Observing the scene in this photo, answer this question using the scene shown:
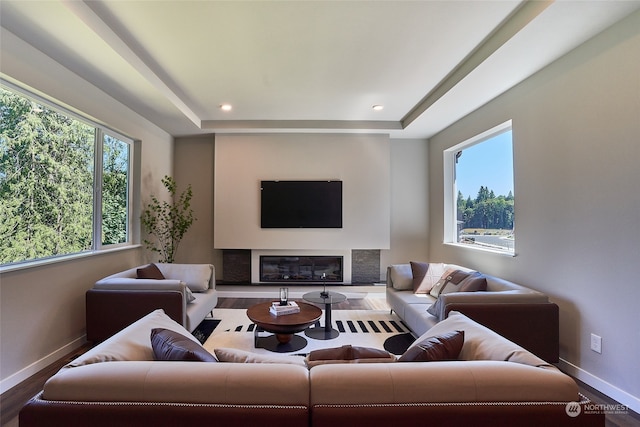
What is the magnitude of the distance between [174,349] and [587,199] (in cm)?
311

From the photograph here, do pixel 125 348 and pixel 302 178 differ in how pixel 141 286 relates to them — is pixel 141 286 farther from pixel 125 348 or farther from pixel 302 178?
pixel 302 178

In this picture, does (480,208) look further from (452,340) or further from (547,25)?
(452,340)

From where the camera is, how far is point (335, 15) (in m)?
2.30

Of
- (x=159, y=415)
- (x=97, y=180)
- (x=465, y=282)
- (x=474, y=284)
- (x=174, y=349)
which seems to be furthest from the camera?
(x=97, y=180)

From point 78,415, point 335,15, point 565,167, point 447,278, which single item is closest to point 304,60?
point 335,15

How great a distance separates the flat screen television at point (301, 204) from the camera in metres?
5.03

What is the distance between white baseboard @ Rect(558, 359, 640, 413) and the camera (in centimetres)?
205

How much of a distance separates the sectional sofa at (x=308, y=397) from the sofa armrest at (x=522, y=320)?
1.48 meters

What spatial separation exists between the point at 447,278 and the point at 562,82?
85.1 inches

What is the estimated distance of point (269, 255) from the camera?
5219mm

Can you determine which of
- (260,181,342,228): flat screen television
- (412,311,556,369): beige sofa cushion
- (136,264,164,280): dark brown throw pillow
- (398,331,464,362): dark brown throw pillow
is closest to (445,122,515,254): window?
(260,181,342,228): flat screen television

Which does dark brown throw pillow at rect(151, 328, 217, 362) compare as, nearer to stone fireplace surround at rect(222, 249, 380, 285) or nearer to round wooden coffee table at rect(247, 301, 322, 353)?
round wooden coffee table at rect(247, 301, 322, 353)

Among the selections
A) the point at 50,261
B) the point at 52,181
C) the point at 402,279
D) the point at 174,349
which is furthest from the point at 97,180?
the point at 402,279

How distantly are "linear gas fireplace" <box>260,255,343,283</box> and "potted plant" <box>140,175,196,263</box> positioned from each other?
1.48 m
